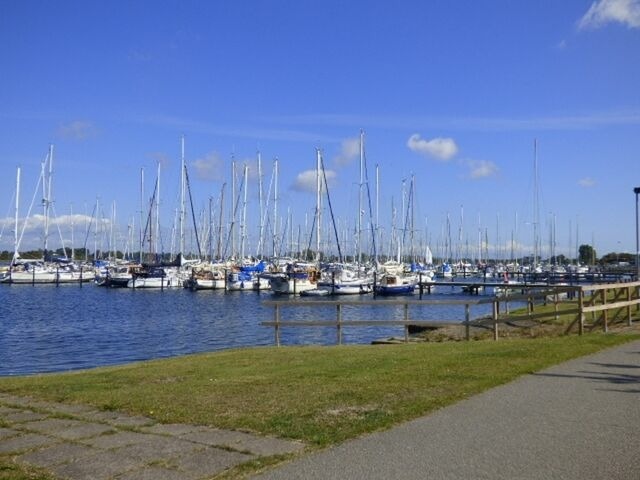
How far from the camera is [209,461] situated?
7.25m

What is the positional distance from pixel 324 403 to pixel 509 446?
3038mm

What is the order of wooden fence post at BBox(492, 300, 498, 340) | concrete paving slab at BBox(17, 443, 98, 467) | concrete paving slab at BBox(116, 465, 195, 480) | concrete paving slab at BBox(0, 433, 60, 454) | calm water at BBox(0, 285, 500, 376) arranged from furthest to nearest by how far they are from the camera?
calm water at BBox(0, 285, 500, 376)
wooden fence post at BBox(492, 300, 498, 340)
concrete paving slab at BBox(0, 433, 60, 454)
concrete paving slab at BBox(17, 443, 98, 467)
concrete paving slab at BBox(116, 465, 195, 480)

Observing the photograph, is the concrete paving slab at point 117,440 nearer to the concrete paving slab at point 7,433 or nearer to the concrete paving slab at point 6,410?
the concrete paving slab at point 7,433

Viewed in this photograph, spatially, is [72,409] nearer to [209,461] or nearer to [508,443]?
[209,461]

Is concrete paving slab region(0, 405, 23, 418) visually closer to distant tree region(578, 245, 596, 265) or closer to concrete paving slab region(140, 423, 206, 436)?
concrete paving slab region(140, 423, 206, 436)

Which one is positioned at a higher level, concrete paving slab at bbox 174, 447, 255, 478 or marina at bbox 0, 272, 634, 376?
concrete paving slab at bbox 174, 447, 255, 478

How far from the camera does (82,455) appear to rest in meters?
7.57

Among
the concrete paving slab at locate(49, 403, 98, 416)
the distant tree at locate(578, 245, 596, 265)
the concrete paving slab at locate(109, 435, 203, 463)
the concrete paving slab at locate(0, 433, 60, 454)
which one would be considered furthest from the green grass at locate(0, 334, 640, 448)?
the distant tree at locate(578, 245, 596, 265)

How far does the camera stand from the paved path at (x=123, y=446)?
7004 mm

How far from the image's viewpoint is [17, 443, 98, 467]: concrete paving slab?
7.34 meters

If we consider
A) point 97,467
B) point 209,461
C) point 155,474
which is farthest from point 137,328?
point 155,474

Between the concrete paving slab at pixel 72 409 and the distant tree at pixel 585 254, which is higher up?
the distant tree at pixel 585 254

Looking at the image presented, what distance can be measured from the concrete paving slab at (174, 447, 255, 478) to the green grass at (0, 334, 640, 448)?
88 cm

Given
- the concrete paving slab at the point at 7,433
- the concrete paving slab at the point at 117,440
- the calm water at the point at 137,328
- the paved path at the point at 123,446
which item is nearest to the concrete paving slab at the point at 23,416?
the paved path at the point at 123,446
